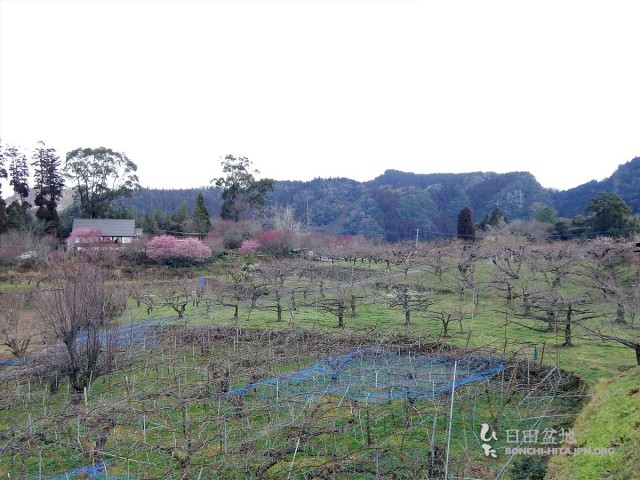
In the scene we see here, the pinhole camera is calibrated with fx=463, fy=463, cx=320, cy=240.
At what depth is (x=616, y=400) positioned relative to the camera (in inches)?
288

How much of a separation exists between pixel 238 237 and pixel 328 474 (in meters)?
35.6

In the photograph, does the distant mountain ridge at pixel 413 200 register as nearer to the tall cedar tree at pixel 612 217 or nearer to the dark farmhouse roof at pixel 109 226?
the dark farmhouse roof at pixel 109 226

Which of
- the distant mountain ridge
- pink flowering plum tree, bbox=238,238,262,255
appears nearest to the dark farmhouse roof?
pink flowering plum tree, bbox=238,238,262,255

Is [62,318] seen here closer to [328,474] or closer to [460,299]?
[328,474]

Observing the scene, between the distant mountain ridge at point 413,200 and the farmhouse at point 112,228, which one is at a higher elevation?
the distant mountain ridge at point 413,200

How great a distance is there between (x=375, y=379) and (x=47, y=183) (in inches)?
1621

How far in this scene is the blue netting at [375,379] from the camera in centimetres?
942

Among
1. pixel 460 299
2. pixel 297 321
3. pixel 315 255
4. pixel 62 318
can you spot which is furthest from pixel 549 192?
pixel 62 318

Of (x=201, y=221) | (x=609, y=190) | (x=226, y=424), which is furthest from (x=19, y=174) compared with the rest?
(x=609, y=190)

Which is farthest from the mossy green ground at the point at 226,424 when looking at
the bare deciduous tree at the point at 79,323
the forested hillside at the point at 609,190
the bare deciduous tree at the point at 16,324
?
the forested hillside at the point at 609,190

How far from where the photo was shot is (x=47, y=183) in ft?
137

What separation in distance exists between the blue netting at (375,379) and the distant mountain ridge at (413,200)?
49660mm

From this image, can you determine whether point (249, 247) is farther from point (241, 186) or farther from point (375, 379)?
point (375, 379)

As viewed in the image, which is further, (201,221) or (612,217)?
(201,221)
